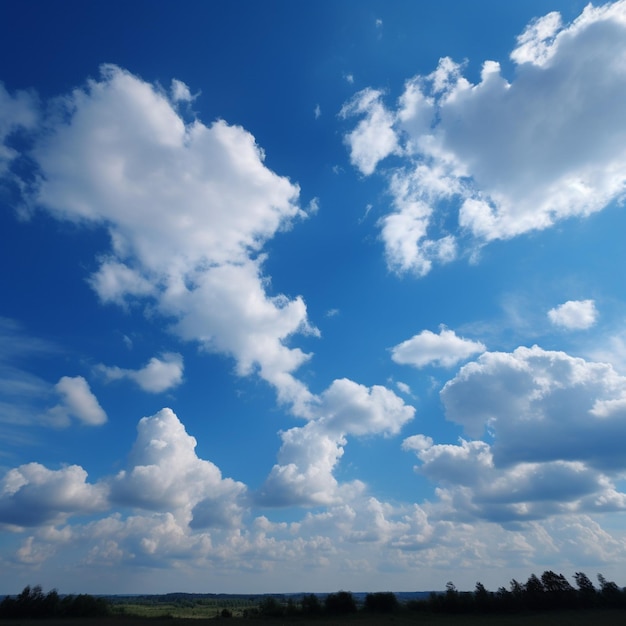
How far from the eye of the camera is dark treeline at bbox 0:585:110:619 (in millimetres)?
122125

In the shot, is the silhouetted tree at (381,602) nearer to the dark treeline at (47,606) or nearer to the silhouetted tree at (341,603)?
the silhouetted tree at (341,603)

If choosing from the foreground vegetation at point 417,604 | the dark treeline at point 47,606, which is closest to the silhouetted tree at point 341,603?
the foreground vegetation at point 417,604

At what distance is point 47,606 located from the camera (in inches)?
4911

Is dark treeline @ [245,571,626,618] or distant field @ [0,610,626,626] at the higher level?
dark treeline @ [245,571,626,618]

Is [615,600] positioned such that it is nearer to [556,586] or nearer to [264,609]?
[556,586]

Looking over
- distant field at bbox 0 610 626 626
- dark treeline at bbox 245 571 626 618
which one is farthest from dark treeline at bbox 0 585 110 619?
dark treeline at bbox 245 571 626 618

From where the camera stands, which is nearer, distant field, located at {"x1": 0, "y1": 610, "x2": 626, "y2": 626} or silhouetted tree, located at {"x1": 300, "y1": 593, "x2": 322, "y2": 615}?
distant field, located at {"x1": 0, "y1": 610, "x2": 626, "y2": 626}

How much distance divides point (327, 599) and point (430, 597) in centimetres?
2996

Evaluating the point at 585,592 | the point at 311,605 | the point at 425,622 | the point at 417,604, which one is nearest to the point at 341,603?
the point at 311,605

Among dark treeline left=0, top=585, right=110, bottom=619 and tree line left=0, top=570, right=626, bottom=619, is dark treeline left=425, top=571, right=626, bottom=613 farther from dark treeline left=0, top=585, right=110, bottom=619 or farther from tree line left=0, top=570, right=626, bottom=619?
dark treeline left=0, top=585, right=110, bottom=619

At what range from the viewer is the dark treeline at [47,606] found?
122m

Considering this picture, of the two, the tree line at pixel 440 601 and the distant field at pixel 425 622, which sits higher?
the tree line at pixel 440 601

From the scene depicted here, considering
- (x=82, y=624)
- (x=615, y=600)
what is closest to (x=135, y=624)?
(x=82, y=624)

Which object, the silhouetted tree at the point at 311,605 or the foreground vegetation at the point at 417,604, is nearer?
the foreground vegetation at the point at 417,604
